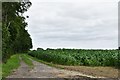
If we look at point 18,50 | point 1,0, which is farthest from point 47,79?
point 18,50

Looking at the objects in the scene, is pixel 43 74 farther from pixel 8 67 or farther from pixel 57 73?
pixel 8 67

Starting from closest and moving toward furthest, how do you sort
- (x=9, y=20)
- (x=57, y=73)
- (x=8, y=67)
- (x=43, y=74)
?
(x=43, y=74) < (x=57, y=73) < (x=8, y=67) < (x=9, y=20)

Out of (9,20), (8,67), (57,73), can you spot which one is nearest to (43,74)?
(57,73)

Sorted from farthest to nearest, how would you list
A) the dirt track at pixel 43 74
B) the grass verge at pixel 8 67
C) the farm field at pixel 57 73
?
1. the grass verge at pixel 8 67
2. the farm field at pixel 57 73
3. the dirt track at pixel 43 74

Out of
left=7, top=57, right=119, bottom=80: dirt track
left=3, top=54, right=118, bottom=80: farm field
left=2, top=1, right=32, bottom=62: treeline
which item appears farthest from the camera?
left=2, top=1, right=32, bottom=62: treeline

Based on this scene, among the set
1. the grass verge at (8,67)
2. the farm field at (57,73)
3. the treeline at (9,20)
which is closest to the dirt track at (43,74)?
the farm field at (57,73)

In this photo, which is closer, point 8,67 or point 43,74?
point 43,74

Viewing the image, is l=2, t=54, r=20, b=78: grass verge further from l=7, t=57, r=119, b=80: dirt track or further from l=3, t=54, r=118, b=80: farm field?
l=7, t=57, r=119, b=80: dirt track

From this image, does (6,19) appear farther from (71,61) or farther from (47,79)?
(47,79)

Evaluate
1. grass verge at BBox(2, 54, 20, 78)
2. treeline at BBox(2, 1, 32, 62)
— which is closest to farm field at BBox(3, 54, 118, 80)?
grass verge at BBox(2, 54, 20, 78)

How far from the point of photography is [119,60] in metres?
46.4

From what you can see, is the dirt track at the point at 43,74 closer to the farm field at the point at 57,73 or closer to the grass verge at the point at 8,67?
the farm field at the point at 57,73

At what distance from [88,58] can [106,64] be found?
5.09m

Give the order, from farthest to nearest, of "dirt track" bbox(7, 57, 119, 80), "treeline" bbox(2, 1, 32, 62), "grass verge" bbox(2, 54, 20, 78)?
"treeline" bbox(2, 1, 32, 62), "grass verge" bbox(2, 54, 20, 78), "dirt track" bbox(7, 57, 119, 80)
